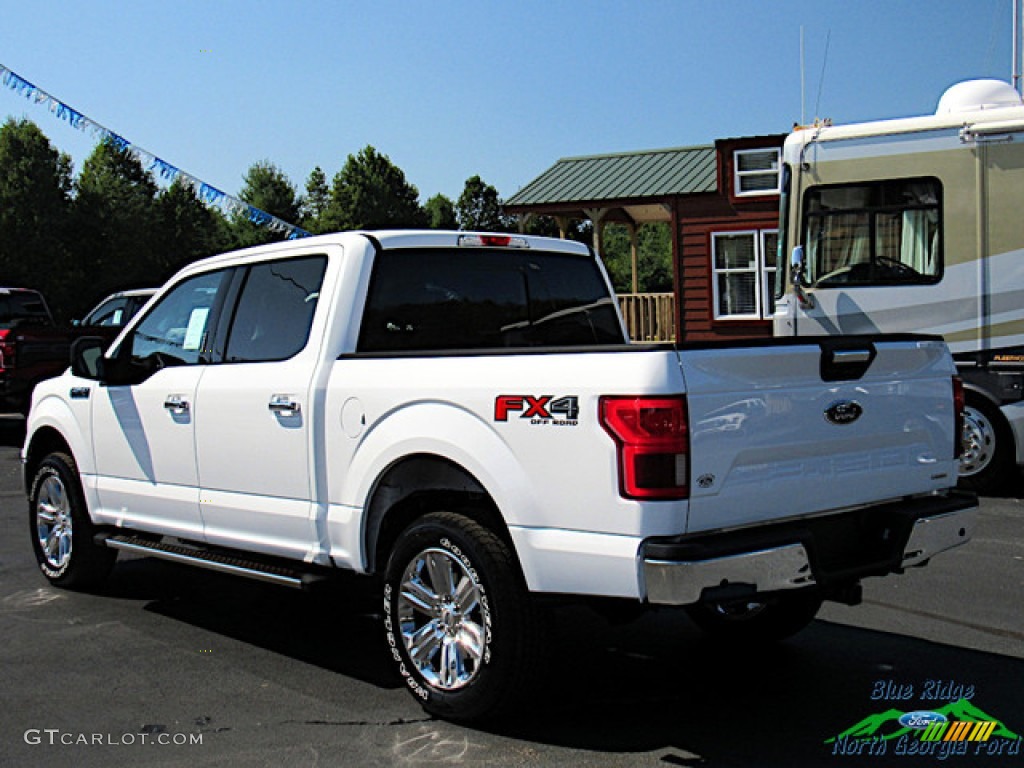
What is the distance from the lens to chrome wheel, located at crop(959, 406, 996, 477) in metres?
9.86

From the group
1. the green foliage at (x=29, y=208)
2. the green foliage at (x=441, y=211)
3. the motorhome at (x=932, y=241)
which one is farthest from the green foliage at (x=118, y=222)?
the motorhome at (x=932, y=241)

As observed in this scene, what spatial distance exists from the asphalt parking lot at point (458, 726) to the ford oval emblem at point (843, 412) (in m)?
1.18

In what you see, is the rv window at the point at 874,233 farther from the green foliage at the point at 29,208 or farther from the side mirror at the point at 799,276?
the green foliage at the point at 29,208

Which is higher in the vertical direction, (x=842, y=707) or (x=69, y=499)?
(x=69, y=499)

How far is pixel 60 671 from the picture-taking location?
17.4 feet

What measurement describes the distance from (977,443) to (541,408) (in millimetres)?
7007

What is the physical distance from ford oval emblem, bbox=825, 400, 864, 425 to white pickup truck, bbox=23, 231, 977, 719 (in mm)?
12

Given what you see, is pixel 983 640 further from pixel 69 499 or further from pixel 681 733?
pixel 69 499

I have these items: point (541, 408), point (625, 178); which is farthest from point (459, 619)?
point (625, 178)

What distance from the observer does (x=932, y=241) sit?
33.8 feet

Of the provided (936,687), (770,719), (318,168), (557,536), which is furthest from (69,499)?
(318,168)

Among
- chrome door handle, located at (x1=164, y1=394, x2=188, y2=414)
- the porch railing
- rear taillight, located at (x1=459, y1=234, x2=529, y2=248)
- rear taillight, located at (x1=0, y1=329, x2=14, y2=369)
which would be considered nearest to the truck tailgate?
rear taillight, located at (x1=459, y1=234, x2=529, y2=248)

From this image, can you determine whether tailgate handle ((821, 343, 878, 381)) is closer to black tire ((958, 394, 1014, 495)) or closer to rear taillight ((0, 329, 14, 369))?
black tire ((958, 394, 1014, 495))

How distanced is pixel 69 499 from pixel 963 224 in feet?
25.1
